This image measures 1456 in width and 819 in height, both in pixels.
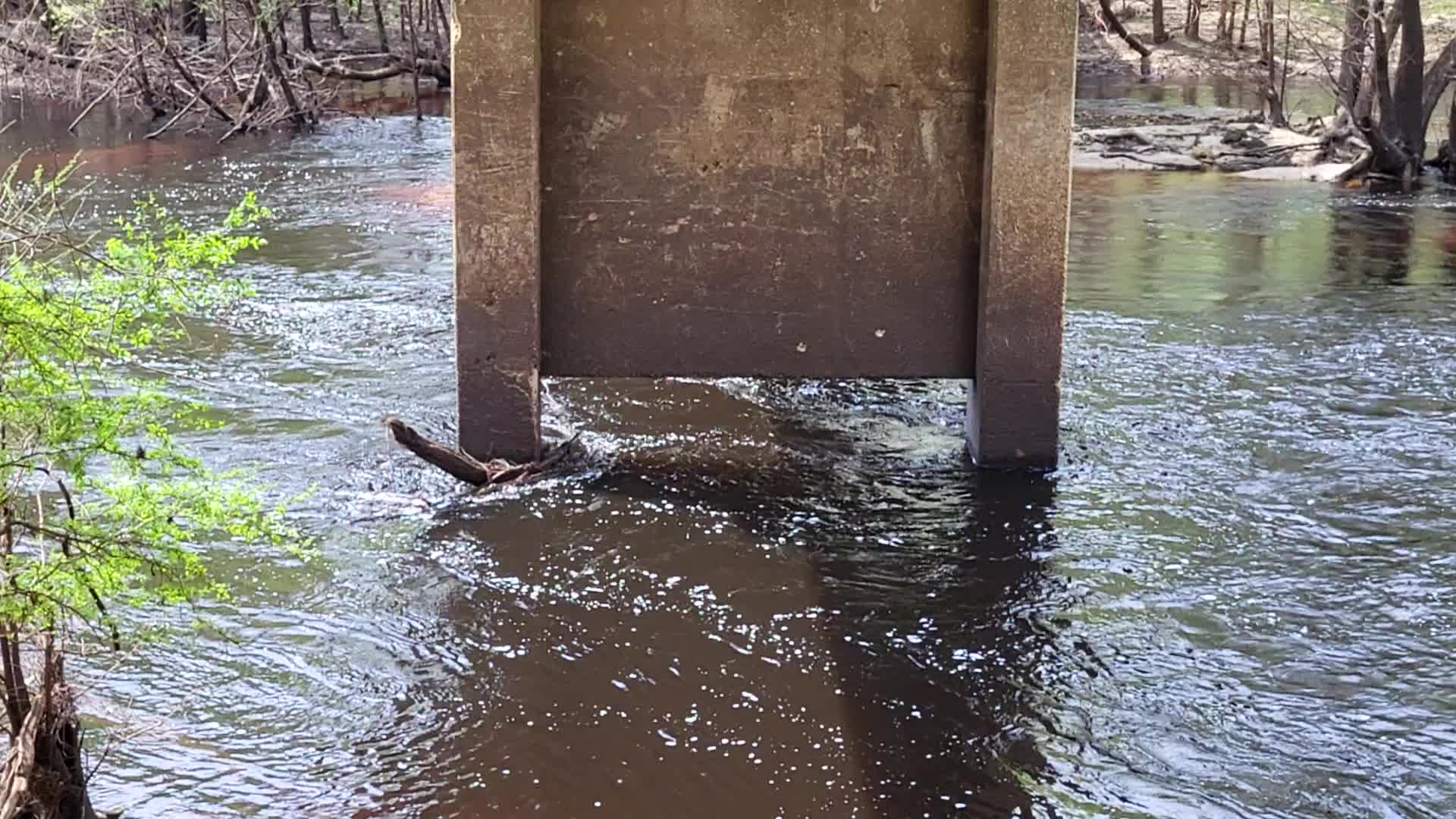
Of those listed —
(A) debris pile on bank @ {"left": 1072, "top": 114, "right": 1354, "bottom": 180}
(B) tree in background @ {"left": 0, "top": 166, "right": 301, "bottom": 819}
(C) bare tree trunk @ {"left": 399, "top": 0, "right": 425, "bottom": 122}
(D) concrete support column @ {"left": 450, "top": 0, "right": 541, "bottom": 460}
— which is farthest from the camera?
(C) bare tree trunk @ {"left": 399, "top": 0, "right": 425, "bottom": 122}

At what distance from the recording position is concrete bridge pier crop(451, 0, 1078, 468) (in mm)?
9070

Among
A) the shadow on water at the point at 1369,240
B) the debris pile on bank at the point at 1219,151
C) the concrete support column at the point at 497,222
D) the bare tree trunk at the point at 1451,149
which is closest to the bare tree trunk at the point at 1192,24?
the debris pile on bank at the point at 1219,151

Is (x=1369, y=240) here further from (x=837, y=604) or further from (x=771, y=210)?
(x=837, y=604)

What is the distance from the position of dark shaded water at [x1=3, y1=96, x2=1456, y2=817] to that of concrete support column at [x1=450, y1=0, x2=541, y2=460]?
53 centimetres

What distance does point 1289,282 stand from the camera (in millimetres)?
15422

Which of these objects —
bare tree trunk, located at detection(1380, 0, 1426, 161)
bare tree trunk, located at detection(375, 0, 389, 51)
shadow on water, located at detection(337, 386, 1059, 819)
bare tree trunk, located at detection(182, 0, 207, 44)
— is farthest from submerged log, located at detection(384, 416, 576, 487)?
bare tree trunk, located at detection(375, 0, 389, 51)

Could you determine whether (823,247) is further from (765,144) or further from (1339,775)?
(1339,775)

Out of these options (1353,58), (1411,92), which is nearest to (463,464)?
(1411,92)

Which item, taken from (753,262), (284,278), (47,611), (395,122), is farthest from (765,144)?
(395,122)

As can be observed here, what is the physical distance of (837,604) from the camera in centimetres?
757

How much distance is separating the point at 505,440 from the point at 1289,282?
30.2 feet

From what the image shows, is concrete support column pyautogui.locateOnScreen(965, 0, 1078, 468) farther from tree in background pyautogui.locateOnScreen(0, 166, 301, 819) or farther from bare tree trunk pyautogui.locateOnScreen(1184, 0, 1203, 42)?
bare tree trunk pyautogui.locateOnScreen(1184, 0, 1203, 42)

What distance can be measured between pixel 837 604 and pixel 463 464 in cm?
271

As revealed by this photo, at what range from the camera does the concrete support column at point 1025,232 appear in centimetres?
891
